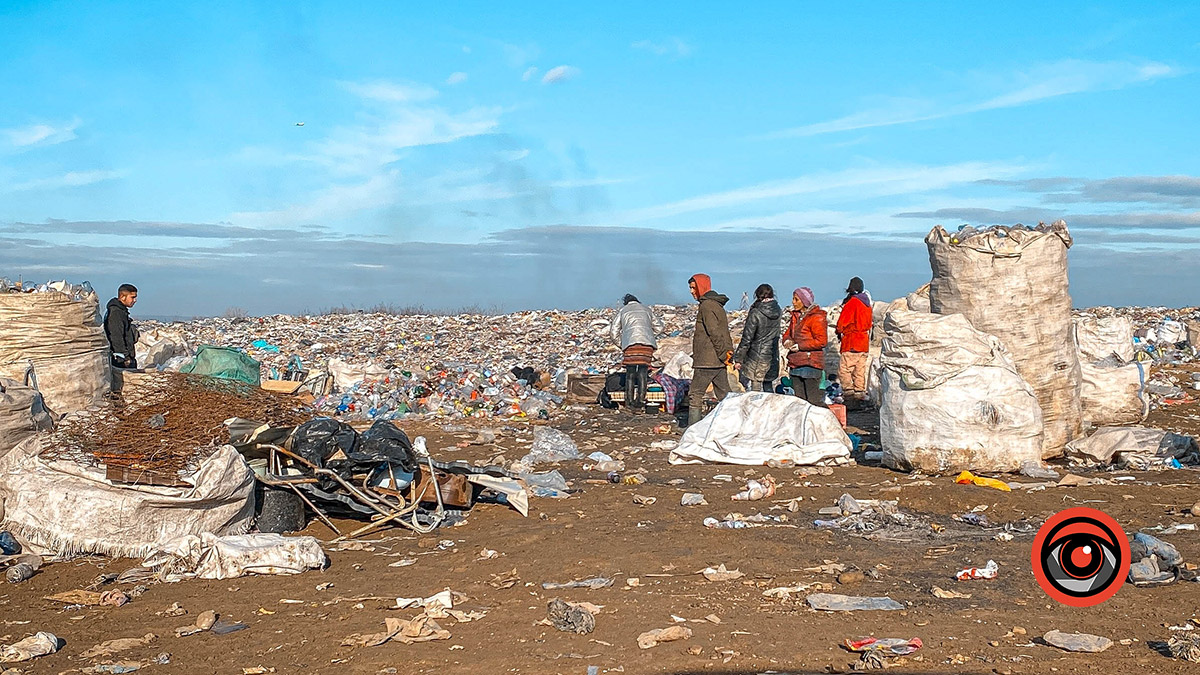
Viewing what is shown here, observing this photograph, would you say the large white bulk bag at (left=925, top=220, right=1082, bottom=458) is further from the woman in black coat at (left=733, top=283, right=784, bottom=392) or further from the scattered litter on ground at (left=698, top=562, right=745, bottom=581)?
the scattered litter on ground at (left=698, top=562, right=745, bottom=581)

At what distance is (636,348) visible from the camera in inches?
427

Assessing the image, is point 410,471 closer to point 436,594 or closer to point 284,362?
point 436,594

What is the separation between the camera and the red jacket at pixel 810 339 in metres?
9.38

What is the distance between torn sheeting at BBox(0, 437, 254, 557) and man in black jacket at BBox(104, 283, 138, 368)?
10.1 ft

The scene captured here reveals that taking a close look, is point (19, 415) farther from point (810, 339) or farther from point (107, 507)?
point (810, 339)

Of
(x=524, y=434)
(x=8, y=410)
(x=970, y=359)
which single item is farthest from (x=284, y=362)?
(x=970, y=359)

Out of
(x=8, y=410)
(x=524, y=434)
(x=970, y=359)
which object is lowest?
(x=524, y=434)

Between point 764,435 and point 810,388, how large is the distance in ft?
5.60

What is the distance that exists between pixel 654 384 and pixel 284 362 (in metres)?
6.24

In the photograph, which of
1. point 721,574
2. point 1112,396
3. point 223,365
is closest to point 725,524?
point 721,574

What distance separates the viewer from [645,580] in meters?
4.62

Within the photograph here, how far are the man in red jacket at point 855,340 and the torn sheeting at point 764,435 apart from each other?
243 cm

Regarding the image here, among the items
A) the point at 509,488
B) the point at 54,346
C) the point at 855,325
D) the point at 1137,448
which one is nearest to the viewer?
the point at 509,488

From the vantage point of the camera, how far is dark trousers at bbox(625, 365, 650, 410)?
1098 centimetres
